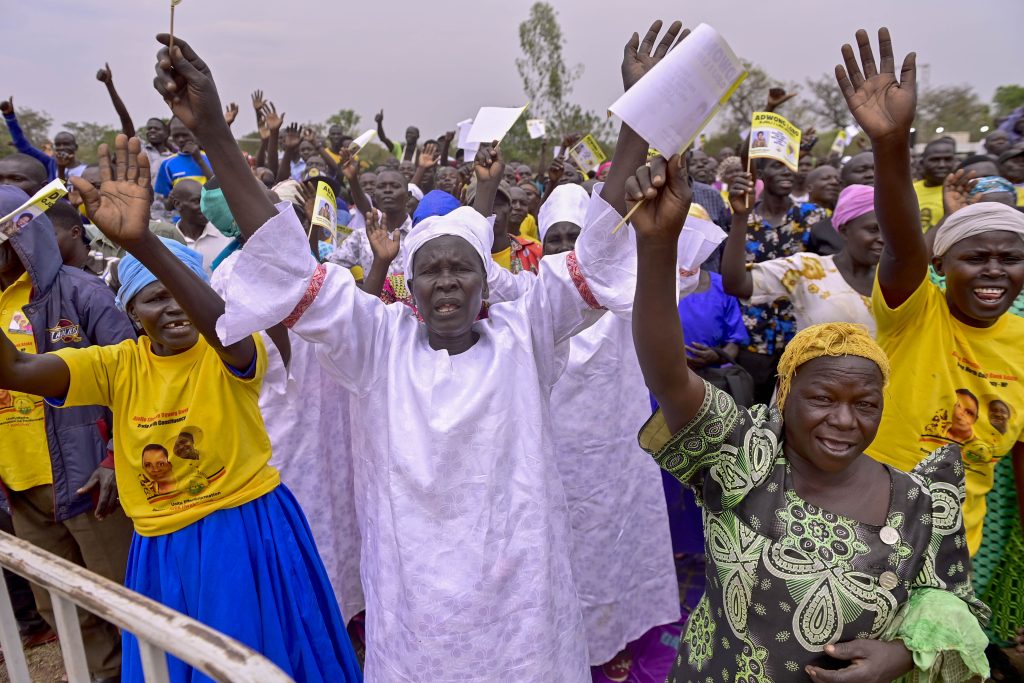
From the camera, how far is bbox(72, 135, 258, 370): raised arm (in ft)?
6.54

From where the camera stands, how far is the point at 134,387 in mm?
2408

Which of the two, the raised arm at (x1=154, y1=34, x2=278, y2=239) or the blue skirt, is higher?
the raised arm at (x1=154, y1=34, x2=278, y2=239)

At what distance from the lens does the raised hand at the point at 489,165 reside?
11.6ft

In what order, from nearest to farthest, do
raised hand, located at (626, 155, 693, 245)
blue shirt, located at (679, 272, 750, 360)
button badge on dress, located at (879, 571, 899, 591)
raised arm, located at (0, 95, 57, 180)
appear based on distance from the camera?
raised hand, located at (626, 155, 693, 245)
button badge on dress, located at (879, 571, 899, 591)
blue shirt, located at (679, 272, 750, 360)
raised arm, located at (0, 95, 57, 180)

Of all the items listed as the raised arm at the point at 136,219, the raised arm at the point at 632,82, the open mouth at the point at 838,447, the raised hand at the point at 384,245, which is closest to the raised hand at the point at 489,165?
the raised hand at the point at 384,245

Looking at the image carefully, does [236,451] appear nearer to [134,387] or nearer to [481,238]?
[134,387]

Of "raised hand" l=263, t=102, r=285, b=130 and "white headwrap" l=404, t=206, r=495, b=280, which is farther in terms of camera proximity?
"raised hand" l=263, t=102, r=285, b=130

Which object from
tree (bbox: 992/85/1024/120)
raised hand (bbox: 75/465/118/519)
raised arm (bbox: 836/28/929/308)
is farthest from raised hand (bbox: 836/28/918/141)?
tree (bbox: 992/85/1024/120)

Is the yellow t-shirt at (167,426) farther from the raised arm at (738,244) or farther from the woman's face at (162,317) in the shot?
the raised arm at (738,244)

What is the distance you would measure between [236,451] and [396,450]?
0.75 meters

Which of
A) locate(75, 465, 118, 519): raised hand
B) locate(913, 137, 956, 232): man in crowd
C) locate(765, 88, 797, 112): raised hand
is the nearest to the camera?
locate(75, 465, 118, 519): raised hand

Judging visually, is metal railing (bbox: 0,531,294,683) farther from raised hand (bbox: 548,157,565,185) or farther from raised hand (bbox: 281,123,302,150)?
raised hand (bbox: 281,123,302,150)

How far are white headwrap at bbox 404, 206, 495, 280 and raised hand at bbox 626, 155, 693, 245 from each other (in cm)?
76

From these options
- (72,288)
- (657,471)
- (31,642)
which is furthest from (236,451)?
(31,642)
